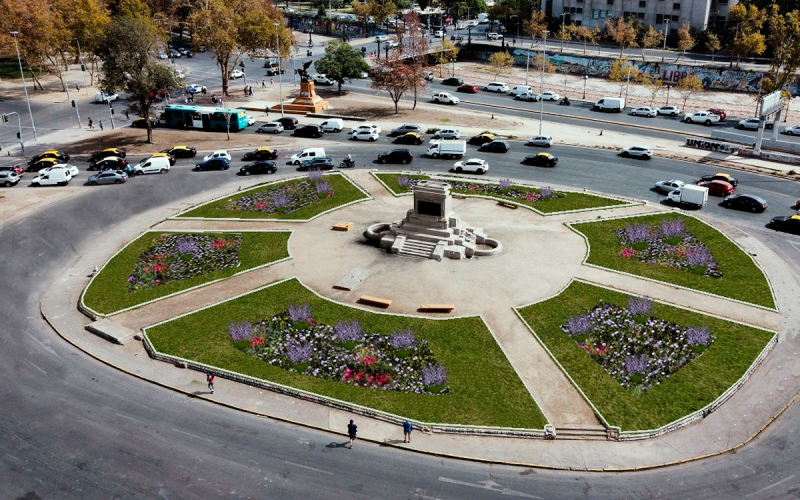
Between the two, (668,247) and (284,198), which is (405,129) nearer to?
(284,198)

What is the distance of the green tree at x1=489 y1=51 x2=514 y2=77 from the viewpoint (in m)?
122

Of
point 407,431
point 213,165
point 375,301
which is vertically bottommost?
point 407,431

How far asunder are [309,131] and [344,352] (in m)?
52.2

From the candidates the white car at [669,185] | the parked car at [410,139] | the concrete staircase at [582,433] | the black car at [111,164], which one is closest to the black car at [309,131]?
the parked car at [410,139]

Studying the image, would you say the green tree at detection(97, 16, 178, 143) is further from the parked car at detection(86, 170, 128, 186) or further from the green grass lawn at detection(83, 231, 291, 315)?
the green grass lawn at detection(83, 231, 291, 315)

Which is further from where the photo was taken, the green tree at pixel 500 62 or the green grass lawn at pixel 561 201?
the green tree at pixel 500 62

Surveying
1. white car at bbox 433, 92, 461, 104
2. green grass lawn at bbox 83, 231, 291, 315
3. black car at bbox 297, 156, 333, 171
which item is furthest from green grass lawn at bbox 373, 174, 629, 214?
white car at bbox 433, 92, 461, 104

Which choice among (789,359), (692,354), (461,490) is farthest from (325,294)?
(789,359)

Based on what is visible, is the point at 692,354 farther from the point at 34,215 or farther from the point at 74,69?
the point at 74,69

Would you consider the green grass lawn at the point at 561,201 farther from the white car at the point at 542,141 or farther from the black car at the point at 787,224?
the white car at the point at 542,141

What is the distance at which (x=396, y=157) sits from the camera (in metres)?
74.1

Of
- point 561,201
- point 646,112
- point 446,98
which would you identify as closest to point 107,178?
point 561,201

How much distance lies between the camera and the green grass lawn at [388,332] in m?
34.0

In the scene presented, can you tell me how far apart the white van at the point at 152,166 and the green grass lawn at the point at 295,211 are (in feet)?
41.9
